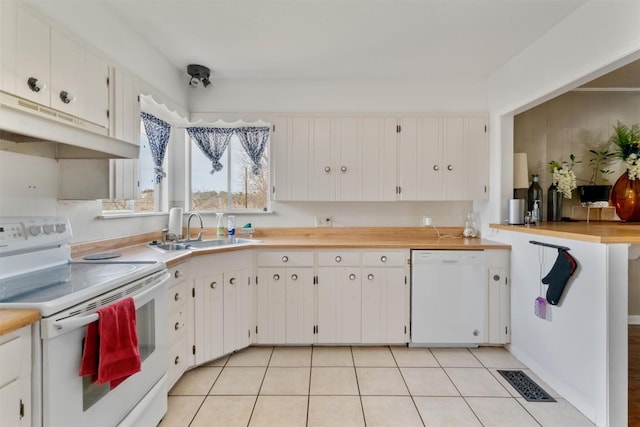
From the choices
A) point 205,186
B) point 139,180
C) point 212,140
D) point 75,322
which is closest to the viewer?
point 75,322

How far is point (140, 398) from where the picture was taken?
1.50m

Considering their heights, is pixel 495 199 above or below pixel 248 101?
below

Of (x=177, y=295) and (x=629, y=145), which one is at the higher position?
(x=629, y=145)

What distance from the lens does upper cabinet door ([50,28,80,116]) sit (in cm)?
144

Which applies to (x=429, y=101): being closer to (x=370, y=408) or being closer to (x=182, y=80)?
(x=182, y=80)

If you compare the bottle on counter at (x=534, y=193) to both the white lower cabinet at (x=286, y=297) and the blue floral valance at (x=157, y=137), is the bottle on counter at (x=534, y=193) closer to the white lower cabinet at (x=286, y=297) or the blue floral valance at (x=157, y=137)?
the white lower cabinet at (x=286, y=297)

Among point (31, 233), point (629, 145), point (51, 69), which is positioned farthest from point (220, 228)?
point (629, 145)

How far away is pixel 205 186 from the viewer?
125 inches

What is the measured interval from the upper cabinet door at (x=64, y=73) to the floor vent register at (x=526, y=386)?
125 inches

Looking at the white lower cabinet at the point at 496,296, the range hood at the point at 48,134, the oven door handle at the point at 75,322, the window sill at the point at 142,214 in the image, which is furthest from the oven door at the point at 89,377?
the white lower cabinet at the point at 496,296

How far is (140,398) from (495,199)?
3.02 metres

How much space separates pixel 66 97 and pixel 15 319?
3.66ft

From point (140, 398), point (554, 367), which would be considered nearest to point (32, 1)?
point (140, 398)

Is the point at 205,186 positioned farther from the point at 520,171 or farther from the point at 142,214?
the point at 520,171
